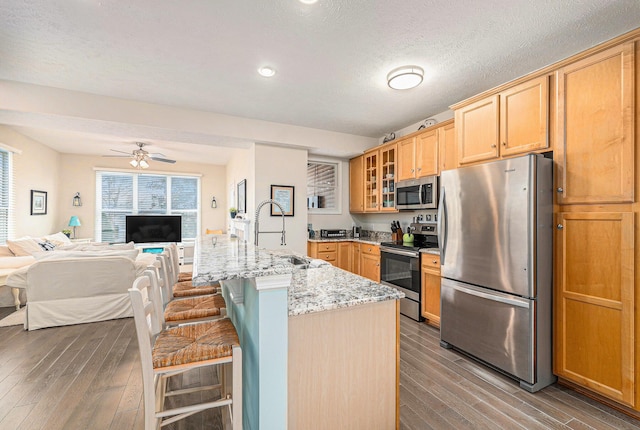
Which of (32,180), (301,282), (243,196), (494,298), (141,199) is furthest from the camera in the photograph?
(141,199)

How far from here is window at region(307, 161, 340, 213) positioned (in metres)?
5.45

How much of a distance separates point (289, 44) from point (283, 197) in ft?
8.24

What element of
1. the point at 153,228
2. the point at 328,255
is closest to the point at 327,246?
the point at 328,255

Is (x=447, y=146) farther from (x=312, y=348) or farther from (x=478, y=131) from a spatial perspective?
(x=312, y=348)

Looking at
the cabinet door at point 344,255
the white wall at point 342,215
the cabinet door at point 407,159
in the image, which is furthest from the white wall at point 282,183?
the cabinet door at point 407,159

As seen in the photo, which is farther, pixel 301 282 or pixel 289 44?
pixel 289 44

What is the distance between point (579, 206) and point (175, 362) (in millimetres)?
2834

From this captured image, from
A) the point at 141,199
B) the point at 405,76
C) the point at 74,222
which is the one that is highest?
the point at 405,76

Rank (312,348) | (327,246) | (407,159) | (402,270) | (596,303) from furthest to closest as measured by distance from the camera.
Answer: (327,246)
(407,159)
(402,270)
(596,303)
(312,348)

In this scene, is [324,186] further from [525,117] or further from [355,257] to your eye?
[525,117]

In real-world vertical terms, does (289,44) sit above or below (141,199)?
above

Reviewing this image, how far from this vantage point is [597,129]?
6.54ft

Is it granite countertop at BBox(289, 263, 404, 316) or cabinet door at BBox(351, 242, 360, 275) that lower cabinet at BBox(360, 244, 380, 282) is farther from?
granite countertop at BBox(289, 263, 404, 316)

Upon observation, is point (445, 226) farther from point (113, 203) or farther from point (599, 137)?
point (113, 203)
